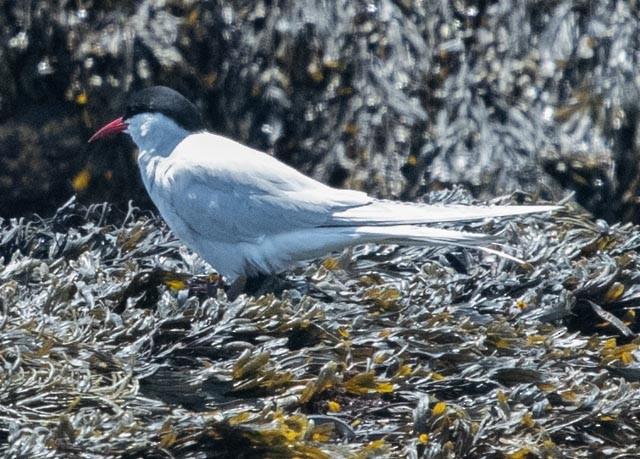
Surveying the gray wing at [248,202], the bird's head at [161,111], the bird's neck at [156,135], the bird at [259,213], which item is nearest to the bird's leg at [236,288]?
the bird at [259,213]

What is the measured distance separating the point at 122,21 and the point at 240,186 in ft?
6.86

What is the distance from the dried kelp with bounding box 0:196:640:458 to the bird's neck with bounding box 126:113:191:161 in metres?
0.46

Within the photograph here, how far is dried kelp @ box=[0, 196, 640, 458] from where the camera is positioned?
2951 mm

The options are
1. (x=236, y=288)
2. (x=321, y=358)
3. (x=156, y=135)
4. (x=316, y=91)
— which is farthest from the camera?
(x=316, y=91)

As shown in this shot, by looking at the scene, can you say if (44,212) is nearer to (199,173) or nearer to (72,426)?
(199,173)

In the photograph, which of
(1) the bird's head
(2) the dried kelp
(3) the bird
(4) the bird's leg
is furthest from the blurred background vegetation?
(4) the bird's leg

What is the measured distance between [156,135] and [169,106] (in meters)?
0.15

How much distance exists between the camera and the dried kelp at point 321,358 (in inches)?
116

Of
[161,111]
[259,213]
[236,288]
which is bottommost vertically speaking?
[236,288]

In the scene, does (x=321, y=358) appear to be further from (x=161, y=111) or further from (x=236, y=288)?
(x=161, y=111)

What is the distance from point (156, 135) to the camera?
4.56 meters

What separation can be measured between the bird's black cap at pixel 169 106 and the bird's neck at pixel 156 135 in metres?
0.02

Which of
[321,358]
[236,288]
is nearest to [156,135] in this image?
[236,288]

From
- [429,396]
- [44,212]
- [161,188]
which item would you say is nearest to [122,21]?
[44,212]
